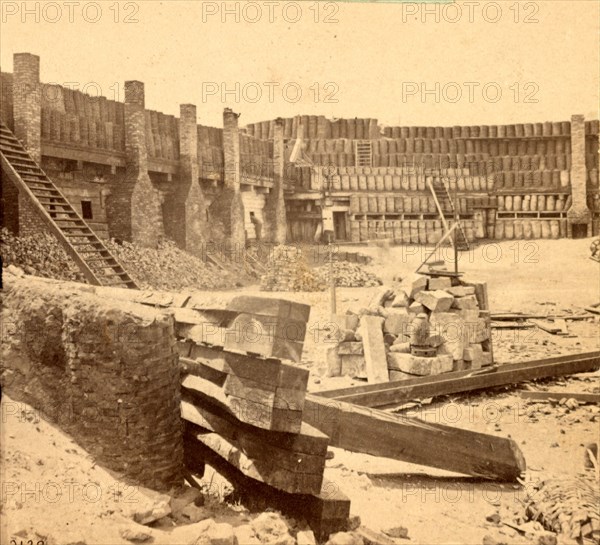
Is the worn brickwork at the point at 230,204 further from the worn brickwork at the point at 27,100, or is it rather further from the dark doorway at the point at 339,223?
the worn brickwork at the point at 27,100

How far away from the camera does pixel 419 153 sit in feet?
106

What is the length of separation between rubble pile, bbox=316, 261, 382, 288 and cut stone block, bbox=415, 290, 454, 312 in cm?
942

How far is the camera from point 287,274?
61.5 feet

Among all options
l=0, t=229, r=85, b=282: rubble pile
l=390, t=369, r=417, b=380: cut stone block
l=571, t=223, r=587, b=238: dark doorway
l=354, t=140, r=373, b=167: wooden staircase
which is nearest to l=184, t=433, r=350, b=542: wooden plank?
l=390, t=369, r=417, b=380: cut stone block

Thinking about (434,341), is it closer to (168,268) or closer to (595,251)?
(168,268)

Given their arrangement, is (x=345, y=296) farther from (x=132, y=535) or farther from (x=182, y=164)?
(x=132, y=535)

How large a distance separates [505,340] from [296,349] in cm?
1039

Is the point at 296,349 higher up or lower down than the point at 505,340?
higher up

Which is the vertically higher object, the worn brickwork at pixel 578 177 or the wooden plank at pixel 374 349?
A: the worn brickwork at pixel 578 177

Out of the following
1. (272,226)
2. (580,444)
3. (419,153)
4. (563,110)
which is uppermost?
(563,110)

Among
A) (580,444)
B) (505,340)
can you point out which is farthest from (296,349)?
(505,340)

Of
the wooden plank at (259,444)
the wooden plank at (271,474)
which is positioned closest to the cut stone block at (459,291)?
the wooden plank at (259,444)

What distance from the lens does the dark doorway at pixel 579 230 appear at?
95.8 feet

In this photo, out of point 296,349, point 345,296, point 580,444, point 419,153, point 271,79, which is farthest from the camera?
point 419,153
